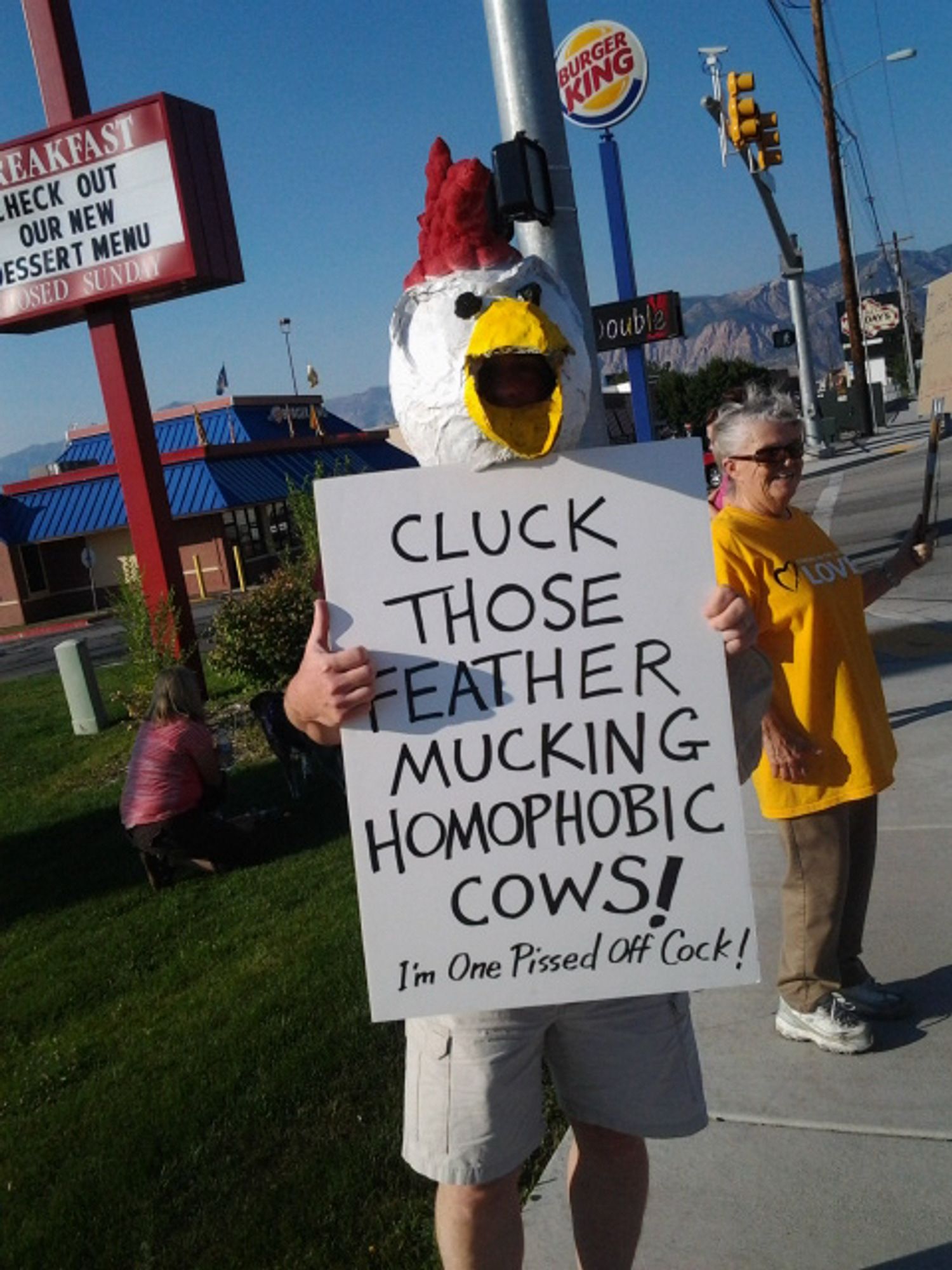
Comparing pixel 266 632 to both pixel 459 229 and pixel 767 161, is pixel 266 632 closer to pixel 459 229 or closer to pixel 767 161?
pixel 459 229

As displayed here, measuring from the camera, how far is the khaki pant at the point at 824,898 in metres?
2.99

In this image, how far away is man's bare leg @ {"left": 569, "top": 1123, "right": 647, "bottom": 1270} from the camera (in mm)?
2047

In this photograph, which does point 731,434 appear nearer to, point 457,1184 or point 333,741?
point 333,741

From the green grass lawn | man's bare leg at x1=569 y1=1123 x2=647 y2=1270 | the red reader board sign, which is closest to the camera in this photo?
man's bare leg at x1=569 y1=1123 x2=647 y2=1270

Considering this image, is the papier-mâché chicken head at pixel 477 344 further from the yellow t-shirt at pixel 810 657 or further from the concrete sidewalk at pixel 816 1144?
the concrete sidewalk at pixel 816 1144

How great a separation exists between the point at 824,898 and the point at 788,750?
406mm

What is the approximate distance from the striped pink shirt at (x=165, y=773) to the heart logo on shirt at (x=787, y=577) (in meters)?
3.74

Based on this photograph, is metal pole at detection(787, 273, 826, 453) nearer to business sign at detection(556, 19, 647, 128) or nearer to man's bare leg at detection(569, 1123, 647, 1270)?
business sign at detection(556, 19, 647, 128)

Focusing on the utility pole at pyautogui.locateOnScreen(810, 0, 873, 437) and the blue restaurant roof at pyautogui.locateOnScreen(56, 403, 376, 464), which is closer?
the utility pole at pyautogui.locateOnScreen(810, 0, 873, 437)

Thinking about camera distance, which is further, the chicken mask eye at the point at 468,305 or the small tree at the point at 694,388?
the small tree at the point at 694,388

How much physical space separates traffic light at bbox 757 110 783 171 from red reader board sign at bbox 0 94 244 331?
11970mm

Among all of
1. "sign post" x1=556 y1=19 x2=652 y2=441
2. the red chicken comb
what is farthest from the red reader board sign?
the red chicken comb

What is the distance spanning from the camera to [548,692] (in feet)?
6.33

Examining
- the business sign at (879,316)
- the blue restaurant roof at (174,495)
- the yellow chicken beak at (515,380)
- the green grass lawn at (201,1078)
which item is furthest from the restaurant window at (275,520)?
the business sign at (879,316)
